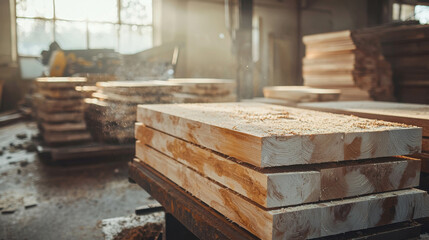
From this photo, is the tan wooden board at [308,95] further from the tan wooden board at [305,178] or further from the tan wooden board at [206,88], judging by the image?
the tan wooden board at [305,178]

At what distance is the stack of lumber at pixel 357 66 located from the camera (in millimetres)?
5184

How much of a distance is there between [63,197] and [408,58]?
4.89 meters

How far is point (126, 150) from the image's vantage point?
582 centimetres

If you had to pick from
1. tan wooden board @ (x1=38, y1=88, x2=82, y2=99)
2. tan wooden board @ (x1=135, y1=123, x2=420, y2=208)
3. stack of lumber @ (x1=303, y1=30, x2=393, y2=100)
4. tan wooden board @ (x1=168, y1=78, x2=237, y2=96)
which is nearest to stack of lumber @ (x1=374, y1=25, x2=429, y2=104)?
stack of lumber @ (x1=303, y1=30, x2=393, y2=100)

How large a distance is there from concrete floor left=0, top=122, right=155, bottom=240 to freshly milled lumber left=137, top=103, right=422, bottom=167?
6.37ft

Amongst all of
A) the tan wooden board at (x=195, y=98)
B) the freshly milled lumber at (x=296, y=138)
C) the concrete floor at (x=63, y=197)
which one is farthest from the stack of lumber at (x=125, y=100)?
the freshly milled lumber at (x=296, y=138)

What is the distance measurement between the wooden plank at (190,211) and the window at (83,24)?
1095cm

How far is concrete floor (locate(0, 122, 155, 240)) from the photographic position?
3377 mm

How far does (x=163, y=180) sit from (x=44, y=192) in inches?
105

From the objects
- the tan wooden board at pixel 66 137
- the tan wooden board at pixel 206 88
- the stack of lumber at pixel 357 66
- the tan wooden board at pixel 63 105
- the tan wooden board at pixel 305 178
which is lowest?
the tan wooden board at pixel 66 137

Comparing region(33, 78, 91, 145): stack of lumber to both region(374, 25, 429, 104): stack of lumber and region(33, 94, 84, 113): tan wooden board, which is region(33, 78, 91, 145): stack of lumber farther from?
region(374, 25, 429, 104): stack of lumber

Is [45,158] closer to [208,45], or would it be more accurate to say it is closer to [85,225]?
[85,225]

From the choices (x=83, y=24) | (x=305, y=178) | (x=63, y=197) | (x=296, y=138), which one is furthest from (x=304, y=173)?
(x=83, y=24)

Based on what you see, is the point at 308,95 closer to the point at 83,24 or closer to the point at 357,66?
the point at 357,66
